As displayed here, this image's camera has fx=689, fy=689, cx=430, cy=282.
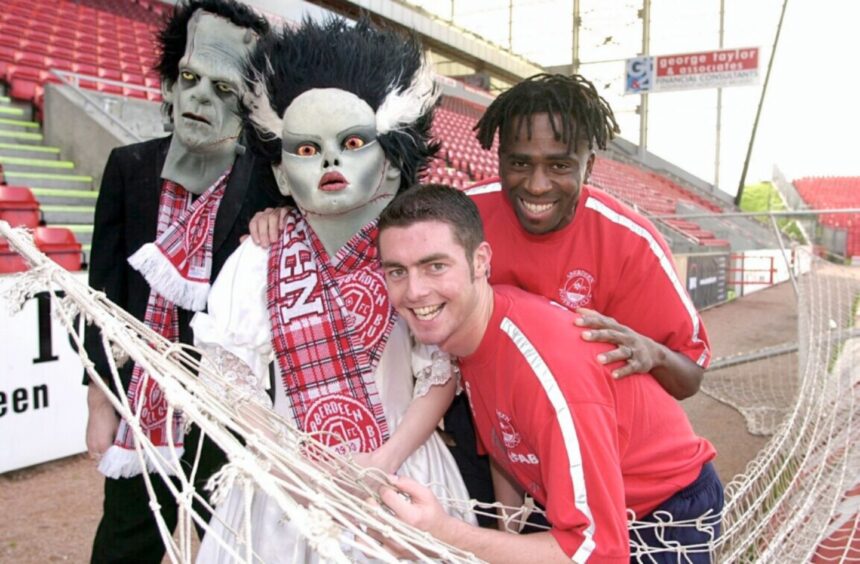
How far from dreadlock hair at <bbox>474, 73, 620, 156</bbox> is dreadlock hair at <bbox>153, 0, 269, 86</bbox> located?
26.2 inches

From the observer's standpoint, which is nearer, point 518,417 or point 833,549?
point 518,417

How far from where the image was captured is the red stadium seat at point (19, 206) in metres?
4.45

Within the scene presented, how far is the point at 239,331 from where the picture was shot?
1402 mm

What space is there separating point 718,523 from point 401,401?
0.80 metres

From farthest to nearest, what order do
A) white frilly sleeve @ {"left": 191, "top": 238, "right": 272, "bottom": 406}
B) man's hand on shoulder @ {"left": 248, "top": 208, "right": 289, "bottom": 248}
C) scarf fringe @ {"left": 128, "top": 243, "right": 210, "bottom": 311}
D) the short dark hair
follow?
scarf fringe @ {"left": 128, "top": 243, "right": 210, "bottom": 311} → man's hand on shoulder @ {"left": 248, "top": 208, "right": 289, "bottom": 248} → white frilly sleeve @ {"left": 191, "top": 238, "right": 272, "bottom": 406} → the short dark hair

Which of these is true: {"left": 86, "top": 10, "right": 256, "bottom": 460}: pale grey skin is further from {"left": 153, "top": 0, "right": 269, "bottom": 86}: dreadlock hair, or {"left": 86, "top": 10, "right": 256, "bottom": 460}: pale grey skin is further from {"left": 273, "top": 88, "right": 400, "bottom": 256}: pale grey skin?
{"left": 273, "top": 88, "right": 400, "bottom": 256}: pale grey skin

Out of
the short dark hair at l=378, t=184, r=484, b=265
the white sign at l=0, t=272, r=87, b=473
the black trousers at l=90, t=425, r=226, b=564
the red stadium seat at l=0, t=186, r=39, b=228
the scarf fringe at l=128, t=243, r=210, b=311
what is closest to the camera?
the short dark hair at l=378, t=184, r=484, b=265

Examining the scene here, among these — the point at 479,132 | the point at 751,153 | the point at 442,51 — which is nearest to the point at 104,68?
the point at 479,132

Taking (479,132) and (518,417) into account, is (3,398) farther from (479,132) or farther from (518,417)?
(518,417)

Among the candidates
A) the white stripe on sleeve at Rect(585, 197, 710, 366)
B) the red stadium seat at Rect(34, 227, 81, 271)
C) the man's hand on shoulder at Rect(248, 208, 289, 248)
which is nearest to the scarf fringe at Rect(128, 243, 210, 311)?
the man's hand on shoulder at Rect(248, 208, 289, 248)

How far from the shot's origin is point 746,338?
7.94 metres

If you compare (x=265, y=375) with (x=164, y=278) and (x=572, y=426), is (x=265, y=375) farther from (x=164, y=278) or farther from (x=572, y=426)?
(x=572, y=426)

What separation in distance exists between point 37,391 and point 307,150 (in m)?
2.83

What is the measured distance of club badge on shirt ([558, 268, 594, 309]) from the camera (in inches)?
64.9
